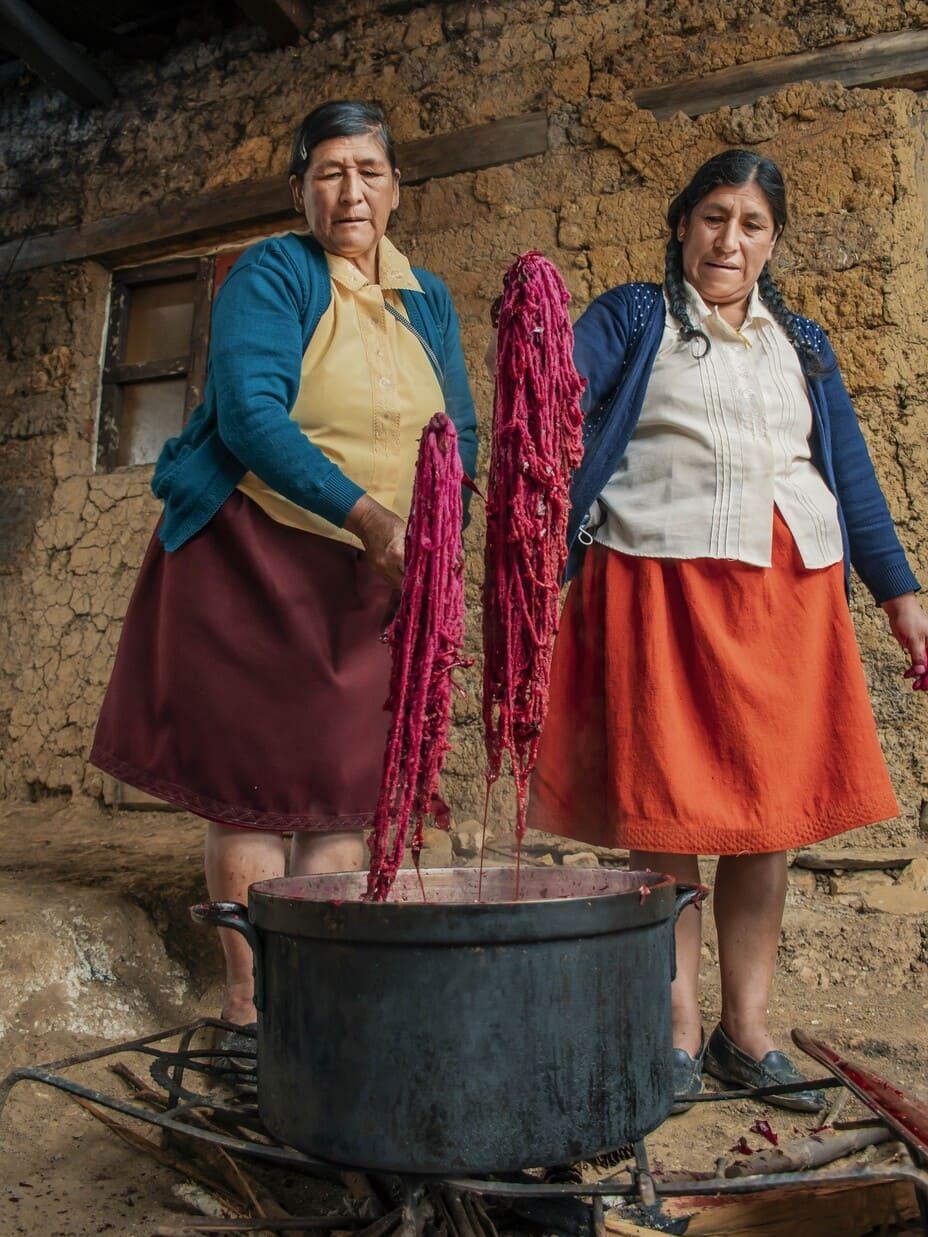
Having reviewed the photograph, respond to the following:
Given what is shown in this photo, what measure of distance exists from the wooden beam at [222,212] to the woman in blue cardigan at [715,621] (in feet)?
5.63

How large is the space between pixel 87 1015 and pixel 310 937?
48.8 inches

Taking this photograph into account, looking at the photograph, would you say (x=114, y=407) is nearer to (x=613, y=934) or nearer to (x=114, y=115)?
(x=114, y=115)

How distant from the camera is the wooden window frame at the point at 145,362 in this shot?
409 centimetres

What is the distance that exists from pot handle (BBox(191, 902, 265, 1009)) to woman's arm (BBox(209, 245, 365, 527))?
594 millimetres

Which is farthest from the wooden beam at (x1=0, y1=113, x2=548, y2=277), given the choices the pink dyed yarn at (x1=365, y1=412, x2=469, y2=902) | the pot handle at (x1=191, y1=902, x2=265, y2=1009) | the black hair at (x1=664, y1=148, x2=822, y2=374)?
the pot handle at (x1=191, y1=902, x2=265, y2=1009)

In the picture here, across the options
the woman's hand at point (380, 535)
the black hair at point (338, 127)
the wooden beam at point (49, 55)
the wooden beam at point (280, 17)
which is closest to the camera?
the woman's hand at point (380, 535)

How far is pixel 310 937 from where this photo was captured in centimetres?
116

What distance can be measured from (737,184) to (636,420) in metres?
0.45

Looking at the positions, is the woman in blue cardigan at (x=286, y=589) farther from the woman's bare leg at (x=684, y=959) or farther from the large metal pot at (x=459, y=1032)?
the large metal pot at (x=459, y=1032)

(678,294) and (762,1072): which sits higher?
(678,294)

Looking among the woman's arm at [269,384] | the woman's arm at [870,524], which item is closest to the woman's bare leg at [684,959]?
the woman's arm at [870,524]

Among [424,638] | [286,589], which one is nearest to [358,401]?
[286,589]

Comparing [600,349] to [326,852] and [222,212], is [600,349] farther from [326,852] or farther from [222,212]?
[222,212]

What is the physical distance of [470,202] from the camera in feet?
11.6
